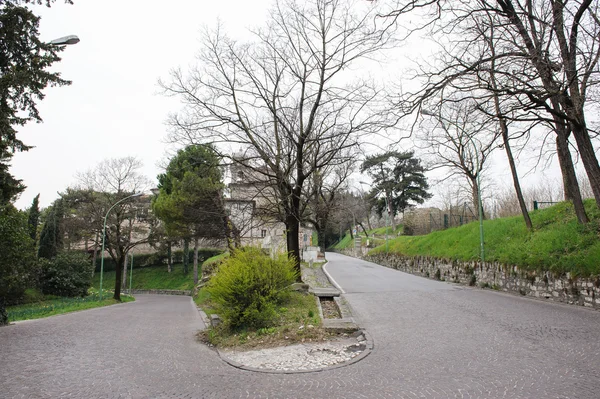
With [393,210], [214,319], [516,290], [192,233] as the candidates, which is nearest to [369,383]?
[214,319]

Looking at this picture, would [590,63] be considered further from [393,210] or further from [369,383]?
[393,210]

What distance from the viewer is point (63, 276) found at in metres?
33.8

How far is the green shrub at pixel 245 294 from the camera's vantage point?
8836 mm

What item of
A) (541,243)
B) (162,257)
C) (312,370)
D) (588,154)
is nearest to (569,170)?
(541,243)

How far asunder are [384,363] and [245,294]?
3728 millimetres

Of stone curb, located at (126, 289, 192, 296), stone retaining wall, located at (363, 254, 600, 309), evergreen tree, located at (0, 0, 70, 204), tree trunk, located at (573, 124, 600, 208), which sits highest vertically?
evergreen tree, located at (0, 0, 70, 204)

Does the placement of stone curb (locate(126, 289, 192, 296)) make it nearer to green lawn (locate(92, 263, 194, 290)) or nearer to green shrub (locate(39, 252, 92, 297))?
green lawn (locate(92, 263, 194, 290))

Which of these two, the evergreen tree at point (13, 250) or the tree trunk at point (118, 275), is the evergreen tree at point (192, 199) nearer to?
the tree trunk at point (118, 275)

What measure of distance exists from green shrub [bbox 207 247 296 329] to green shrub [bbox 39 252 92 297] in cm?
3032

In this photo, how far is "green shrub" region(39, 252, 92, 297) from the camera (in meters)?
33.6

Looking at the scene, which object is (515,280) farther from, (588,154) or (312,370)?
(312,370)

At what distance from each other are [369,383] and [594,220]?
12366 mm

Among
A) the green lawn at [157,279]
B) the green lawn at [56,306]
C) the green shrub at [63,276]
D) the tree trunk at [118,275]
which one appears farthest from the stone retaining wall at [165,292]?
the green lawn at [56,306]

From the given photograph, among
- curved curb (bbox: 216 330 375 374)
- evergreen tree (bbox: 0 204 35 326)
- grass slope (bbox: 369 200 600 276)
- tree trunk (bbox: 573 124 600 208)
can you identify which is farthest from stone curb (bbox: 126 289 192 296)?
tree trunk (bbox: 573 124 600 208)
